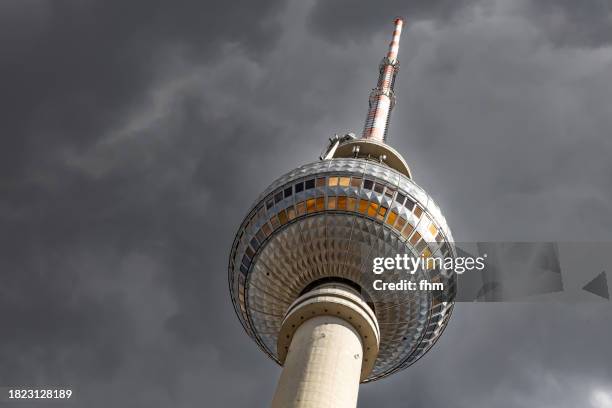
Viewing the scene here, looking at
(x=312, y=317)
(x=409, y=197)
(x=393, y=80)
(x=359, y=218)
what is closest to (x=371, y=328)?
(x=312, y=317)

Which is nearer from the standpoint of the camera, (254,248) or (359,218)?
(359,218)

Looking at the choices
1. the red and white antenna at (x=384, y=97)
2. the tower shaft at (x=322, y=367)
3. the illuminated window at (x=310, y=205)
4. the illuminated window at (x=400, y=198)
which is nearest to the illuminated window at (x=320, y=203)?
the illuminated window at (x=310, y=205)

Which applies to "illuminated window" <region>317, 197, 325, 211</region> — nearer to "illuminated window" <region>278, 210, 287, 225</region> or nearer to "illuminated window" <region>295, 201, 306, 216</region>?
"illuminated window" <region>295, 201, 306, 216</region>

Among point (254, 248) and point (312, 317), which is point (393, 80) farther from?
point (312, 317)

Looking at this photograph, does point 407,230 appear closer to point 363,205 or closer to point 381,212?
point 381,212

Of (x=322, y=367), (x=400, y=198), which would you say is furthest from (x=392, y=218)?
(x=322, y=367)

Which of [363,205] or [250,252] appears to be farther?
[250,252]
